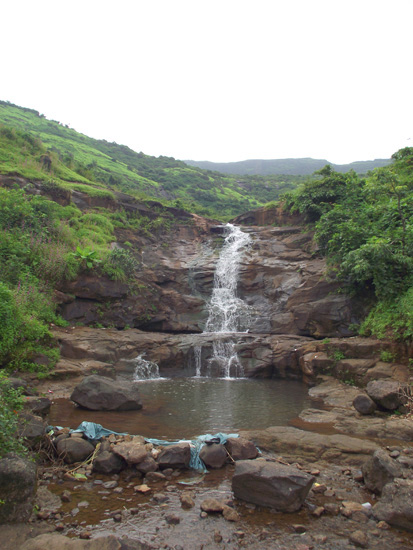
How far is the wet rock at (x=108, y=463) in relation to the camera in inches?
233

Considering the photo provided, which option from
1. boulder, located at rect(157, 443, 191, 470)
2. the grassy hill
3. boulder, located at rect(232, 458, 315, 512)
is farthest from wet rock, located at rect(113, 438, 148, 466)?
the grassy hill

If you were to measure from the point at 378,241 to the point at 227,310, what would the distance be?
917 centimetres

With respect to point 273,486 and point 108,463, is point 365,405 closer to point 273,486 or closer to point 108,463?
point 273,486

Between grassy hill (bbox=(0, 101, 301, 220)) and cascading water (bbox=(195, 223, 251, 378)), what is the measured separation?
32.0 ft

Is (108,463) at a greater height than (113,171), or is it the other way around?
(113,171)

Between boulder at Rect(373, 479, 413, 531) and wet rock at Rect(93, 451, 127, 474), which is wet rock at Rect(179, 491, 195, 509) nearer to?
wet rock at Rect(93, 451, 127, 474)

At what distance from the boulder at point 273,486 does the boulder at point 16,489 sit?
2819mm

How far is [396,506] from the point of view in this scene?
4.64 metres

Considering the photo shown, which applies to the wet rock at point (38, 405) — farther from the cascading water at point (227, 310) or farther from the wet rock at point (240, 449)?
the cascading water at point (227, 310)

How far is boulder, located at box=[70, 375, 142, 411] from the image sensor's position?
9.63 meters

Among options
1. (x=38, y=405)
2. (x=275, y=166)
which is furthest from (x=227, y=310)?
(x=275, y=166)

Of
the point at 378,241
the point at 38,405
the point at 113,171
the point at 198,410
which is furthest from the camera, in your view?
the point at 113,171

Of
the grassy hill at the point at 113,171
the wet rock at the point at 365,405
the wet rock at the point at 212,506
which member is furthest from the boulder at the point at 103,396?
the grassy hill at the point at 113,171

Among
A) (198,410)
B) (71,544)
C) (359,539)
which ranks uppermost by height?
(71,544)
